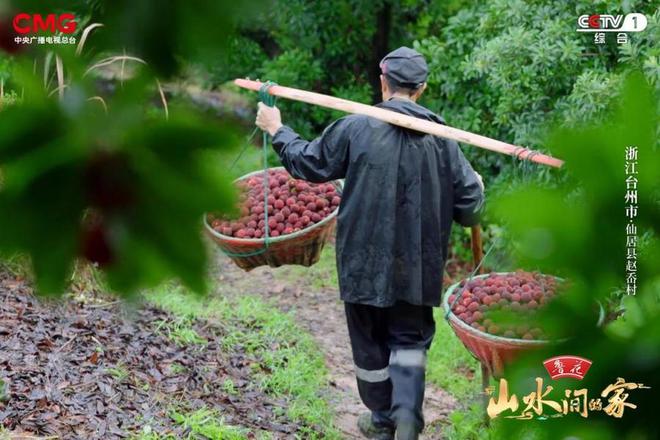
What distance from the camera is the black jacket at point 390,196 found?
361 centimetres

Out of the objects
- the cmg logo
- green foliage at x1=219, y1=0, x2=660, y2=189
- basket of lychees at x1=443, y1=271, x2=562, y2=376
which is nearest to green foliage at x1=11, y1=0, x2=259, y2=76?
the cmg logo

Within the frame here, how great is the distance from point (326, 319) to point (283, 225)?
7.05 ft

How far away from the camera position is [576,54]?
4965mm

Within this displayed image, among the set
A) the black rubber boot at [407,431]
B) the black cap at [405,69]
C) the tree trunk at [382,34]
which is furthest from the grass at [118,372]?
the tree trunk at [382,34]

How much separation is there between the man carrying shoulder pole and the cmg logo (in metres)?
3.05

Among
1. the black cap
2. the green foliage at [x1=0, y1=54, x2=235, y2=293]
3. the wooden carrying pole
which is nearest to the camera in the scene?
the green foliage at [x1=0, y1=54, x2=235, y2=293]

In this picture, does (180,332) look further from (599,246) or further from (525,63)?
(599,246)

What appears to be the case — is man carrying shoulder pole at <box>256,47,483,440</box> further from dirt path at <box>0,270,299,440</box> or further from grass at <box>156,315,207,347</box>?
grass at <box>156,315,207,347</box>

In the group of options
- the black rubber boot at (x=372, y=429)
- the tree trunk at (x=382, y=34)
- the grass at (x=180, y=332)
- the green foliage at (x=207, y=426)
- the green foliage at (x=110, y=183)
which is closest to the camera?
the green foliage at (x=110, y=183)

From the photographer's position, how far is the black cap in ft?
12.0

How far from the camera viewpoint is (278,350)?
500 centimetres

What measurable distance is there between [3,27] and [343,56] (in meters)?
7.01

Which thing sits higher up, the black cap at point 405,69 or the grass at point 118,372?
the black cap at point 405,69

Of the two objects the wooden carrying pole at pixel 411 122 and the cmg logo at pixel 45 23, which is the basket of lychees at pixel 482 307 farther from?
the cmg logo at pixel 45 23
